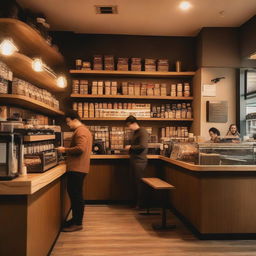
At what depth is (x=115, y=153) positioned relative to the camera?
18.9 ft

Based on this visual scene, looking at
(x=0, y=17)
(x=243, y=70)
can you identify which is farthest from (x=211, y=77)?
(x=0, y=17)

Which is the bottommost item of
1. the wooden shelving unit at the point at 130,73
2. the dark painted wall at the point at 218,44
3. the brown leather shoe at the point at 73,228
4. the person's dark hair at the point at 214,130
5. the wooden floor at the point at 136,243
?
the wooden floor at the point at 136,243

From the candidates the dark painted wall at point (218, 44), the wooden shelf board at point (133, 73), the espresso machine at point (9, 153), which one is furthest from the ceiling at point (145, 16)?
the espresso machine at point (9, 153)

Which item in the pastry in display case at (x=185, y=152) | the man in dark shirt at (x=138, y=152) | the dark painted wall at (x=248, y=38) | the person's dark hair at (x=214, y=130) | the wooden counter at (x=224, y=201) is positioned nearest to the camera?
the wooden counter at (x=224, y=201)

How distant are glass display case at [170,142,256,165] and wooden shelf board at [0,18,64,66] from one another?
2.82 meters

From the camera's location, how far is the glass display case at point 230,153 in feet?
11.9

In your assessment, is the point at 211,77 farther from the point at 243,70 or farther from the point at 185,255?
the point at 185,255

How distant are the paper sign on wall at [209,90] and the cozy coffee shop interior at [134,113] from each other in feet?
0.06

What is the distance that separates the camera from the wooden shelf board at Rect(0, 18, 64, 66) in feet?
13.4

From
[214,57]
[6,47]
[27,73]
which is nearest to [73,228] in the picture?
[6,47]

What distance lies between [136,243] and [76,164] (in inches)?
46.9

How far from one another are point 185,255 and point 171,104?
3.81m

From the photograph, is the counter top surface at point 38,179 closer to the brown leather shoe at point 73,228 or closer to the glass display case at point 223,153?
the glass display case at point 223,153

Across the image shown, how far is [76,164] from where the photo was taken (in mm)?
3828
